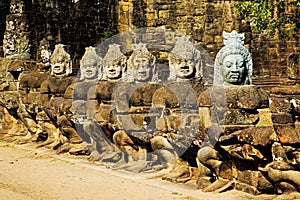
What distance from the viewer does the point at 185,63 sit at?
32.0 ft

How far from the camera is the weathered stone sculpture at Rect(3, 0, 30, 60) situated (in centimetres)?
1524

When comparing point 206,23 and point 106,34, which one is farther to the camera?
point 206,23

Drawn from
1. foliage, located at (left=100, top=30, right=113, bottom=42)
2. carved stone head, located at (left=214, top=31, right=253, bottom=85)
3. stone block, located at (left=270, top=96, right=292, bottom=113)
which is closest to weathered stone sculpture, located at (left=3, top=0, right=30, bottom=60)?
foliage, located at (left=100, top=30, right=113, bottom=42)

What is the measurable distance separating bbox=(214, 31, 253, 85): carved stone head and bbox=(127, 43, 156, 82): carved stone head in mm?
1654

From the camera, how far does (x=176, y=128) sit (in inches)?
368

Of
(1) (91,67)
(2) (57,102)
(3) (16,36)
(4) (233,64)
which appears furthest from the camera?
(3) (16,36)

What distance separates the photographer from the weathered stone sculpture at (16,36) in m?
15.2

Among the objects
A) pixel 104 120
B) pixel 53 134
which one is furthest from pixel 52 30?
pixel 104 120

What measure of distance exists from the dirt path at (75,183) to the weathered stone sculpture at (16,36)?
3962mm

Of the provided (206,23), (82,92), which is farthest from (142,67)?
(206,23)

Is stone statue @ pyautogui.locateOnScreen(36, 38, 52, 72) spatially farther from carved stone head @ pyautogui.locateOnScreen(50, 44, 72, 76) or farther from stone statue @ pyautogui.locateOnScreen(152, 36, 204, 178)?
stone statue @ pyautogui.locateOnScreen(152, 36, 204, 178)

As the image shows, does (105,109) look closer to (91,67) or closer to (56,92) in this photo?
(91,67)

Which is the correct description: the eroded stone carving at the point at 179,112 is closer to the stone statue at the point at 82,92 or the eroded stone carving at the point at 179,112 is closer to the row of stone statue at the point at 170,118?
the row of stone statue at the point at 170,118

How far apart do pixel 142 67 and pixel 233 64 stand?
78.3 inches
